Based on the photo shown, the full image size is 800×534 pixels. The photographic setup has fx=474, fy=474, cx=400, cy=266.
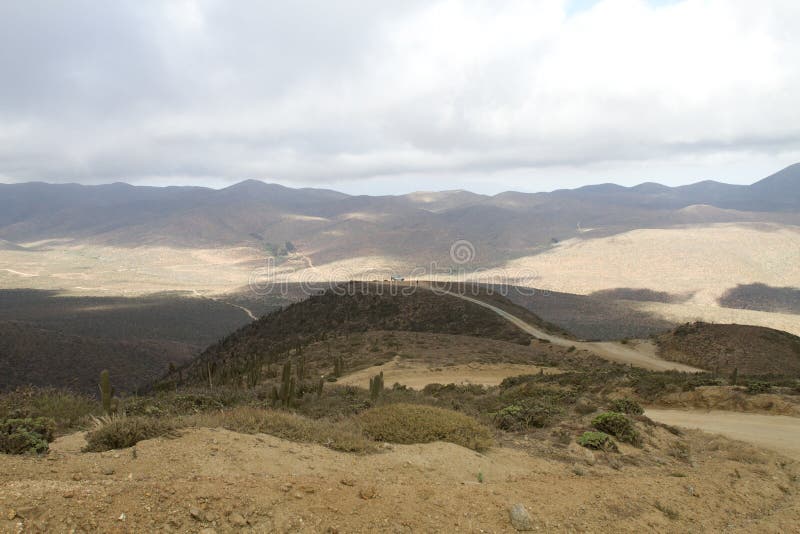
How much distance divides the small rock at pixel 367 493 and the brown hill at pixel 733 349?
28.3m

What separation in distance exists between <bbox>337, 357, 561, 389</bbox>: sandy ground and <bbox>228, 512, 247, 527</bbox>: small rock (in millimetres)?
16274

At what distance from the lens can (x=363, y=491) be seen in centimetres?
595

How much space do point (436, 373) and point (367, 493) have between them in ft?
61.7

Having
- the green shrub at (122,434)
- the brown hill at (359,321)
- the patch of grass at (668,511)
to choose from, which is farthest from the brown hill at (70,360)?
the patch of grass at (668,511)

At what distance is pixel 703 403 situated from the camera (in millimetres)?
15141

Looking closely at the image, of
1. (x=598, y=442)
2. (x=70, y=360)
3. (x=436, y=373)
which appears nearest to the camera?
(x=598, y=442)

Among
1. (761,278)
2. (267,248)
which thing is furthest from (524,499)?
(267,248)

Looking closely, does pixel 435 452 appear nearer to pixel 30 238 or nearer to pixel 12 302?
pixel 12 302

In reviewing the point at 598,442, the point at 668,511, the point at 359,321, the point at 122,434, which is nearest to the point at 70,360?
the point at 359,321

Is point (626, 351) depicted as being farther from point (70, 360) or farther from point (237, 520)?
point (70, 360)

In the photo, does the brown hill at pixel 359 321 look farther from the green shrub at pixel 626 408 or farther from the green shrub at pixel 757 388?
the green shrub at pixel 626 408

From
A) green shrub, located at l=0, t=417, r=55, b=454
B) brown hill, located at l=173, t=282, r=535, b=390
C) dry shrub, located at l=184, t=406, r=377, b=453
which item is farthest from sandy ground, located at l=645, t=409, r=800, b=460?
brown hill, located at l=173, t=282, r=535, b=390

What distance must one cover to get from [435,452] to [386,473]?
1368 mm

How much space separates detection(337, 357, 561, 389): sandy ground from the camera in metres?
22.3
